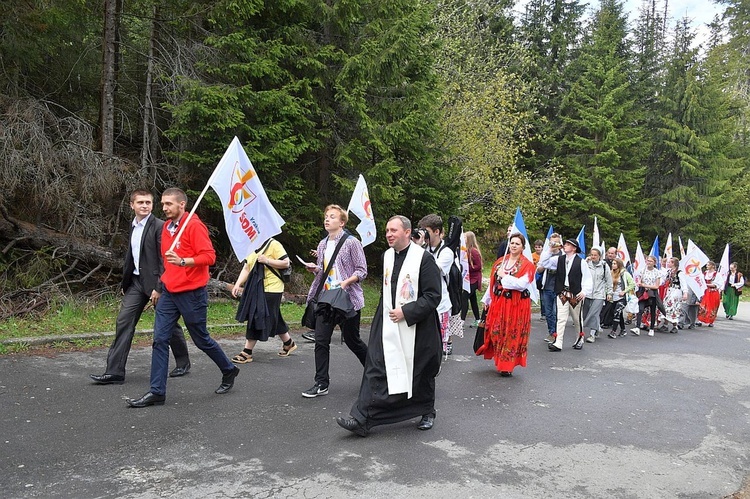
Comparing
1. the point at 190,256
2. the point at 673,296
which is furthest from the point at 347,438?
the point at 673,296

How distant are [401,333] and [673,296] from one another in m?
11.7

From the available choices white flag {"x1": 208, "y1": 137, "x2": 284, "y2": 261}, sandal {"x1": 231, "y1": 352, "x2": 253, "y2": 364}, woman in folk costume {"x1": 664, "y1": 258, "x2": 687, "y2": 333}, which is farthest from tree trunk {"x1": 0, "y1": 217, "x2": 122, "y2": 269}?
woman in folk costume {"x1": 664, "y1": 258, "x2": 687, "y2": 333}

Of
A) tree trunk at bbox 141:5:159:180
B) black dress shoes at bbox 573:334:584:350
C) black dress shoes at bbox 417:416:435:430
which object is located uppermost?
tree trunk at bbox 141:5:159:180

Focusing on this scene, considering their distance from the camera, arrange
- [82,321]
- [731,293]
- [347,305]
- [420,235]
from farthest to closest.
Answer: [731,293], [82,321], [420,235], [347,305]

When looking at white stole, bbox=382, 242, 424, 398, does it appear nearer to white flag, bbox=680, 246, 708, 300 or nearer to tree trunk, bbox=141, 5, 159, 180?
tree trunk, bbox=141, 5, 159, 180

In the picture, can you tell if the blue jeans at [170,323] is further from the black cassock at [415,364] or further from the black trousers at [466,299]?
the black trousers at [466,299]

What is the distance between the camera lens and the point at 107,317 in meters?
10.1

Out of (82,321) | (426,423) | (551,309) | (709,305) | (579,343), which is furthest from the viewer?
(709,305)

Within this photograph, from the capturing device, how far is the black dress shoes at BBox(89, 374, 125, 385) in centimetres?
638

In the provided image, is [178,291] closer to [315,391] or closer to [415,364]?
[315,391]

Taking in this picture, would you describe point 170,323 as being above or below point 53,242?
below

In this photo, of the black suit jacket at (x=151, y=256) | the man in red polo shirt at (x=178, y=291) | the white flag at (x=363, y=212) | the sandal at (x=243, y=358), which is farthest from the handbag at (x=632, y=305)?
the black suit jacket at (x=151, y=256)

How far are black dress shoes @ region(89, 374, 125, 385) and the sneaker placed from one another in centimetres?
189

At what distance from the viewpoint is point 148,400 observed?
5.68m
